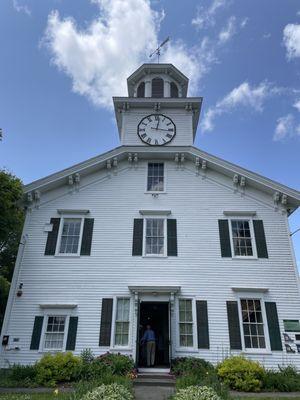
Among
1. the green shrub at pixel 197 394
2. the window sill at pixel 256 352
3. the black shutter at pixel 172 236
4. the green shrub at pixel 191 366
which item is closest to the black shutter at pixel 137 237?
the black shutter at pixel 172 236

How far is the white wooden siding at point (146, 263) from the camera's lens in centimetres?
1134

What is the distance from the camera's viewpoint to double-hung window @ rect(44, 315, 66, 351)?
1118cm

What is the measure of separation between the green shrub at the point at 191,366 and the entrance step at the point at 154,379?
1.06 feet

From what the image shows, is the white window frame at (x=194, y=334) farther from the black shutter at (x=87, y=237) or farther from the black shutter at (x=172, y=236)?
the black shutter at (x=87, y=237)

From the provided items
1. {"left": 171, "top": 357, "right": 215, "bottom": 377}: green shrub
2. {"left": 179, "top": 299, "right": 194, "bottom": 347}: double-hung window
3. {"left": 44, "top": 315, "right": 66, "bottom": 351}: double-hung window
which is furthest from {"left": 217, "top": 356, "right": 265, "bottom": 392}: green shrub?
{"left": 44, "top": 315, "right": 66, "bottom": 351}: double-hung window

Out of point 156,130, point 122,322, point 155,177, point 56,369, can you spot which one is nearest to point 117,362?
point 122,322

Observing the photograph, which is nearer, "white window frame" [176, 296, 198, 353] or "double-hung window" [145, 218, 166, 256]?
"white window frame" [176, 296, 198, 353]

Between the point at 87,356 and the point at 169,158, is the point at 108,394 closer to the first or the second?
the point at 87,356

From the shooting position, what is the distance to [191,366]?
33.4 feet

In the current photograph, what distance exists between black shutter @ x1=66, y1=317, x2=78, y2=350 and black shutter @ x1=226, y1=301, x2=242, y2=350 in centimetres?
553

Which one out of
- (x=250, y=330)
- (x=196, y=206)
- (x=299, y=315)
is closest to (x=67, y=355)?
(x=250, y=330)

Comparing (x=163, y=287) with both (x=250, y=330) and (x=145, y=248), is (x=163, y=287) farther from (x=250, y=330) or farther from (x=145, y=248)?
(x=250, y=330)

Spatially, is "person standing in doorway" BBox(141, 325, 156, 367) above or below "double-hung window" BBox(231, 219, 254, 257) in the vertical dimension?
below

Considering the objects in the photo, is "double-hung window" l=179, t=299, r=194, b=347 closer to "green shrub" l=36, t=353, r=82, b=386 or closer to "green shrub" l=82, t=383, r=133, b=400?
"green shrub" l=36, t=353, r=82, b=386
